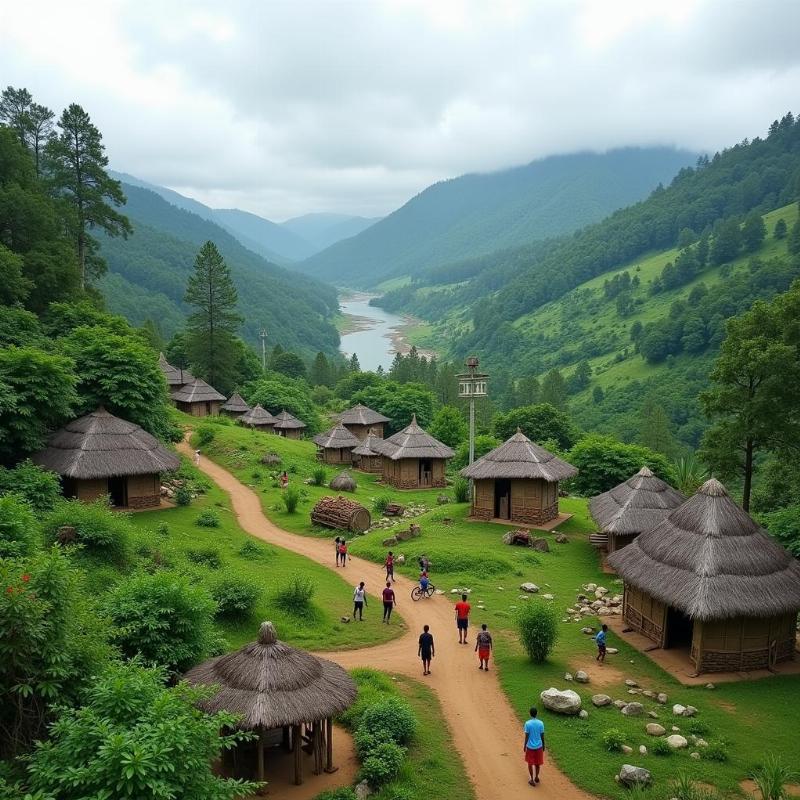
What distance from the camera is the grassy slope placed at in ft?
47.9

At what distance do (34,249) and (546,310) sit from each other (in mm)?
134483

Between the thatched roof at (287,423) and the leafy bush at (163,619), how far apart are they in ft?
157

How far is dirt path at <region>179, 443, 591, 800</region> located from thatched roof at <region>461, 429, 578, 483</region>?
28.2ft

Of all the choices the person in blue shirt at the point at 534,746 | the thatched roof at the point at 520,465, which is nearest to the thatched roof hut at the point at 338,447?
the thatched roof at the point at 520,465

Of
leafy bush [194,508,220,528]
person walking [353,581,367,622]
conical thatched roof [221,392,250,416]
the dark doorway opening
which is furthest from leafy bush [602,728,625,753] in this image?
conical thatched roof [221,392,250,416]

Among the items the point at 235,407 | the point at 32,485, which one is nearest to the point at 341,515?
the point at 32,485

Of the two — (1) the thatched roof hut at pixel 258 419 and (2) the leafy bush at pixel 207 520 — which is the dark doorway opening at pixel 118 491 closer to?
(2) the leafy bush at pixel 207 520

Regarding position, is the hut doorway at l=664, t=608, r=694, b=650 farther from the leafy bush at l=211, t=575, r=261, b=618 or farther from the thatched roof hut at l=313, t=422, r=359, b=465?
the thatched roof hut at l=313, t=422, r=359, b=465

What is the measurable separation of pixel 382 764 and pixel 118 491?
885 inches

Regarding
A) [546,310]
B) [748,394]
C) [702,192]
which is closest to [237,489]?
[748,394]

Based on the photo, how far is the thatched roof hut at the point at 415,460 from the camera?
44.2 m

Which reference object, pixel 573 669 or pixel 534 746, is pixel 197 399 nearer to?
pixel 573 669

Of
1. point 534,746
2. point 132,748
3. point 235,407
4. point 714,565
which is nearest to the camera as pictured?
point 132,748

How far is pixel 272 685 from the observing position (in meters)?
13.6
